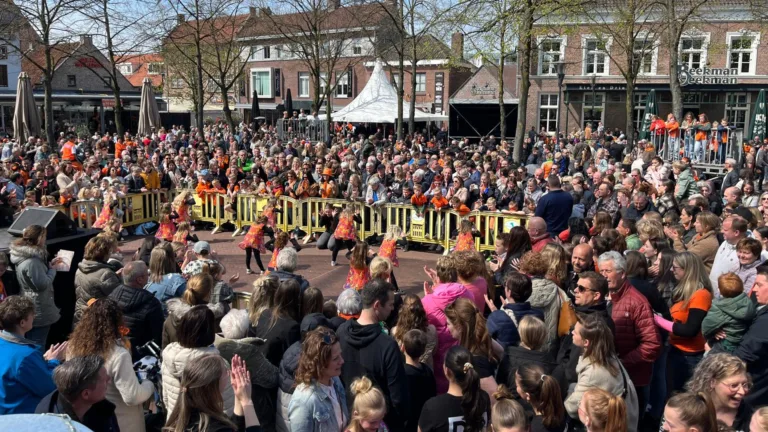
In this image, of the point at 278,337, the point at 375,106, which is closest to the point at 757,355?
the point at 278,337

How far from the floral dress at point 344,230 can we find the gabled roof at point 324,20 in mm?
12476

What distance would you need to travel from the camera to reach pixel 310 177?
1513 centimetres

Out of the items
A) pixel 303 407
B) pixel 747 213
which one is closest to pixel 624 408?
pixel 303 407

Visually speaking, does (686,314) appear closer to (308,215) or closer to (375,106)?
(308,215)

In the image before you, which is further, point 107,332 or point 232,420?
point 107,332

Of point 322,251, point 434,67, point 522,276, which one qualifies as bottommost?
point 322,251

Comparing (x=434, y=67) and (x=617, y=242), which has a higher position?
(x=434, y=67)

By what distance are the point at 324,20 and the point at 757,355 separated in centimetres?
2549

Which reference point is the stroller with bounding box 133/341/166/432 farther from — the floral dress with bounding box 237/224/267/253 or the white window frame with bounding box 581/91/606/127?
the white window frame with bounding box 581/91/606/127

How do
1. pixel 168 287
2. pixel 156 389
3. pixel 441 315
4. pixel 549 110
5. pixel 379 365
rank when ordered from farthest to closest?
pixel 549 110
pixel 168 287
pixel 441 315
pixel 156 389
pixel 379 365

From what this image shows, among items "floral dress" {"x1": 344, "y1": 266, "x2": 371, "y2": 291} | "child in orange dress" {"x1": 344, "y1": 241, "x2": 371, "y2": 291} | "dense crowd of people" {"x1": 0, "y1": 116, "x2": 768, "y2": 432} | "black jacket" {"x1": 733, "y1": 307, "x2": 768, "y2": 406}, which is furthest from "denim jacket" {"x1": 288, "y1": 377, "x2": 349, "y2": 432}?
"floral dress" {"x1": 344, "y1": 266, "x2": 371, "y2": 291}

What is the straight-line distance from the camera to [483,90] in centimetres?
3819

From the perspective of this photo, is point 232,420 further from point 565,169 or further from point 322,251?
point 565,169

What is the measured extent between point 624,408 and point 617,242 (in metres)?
3.60
